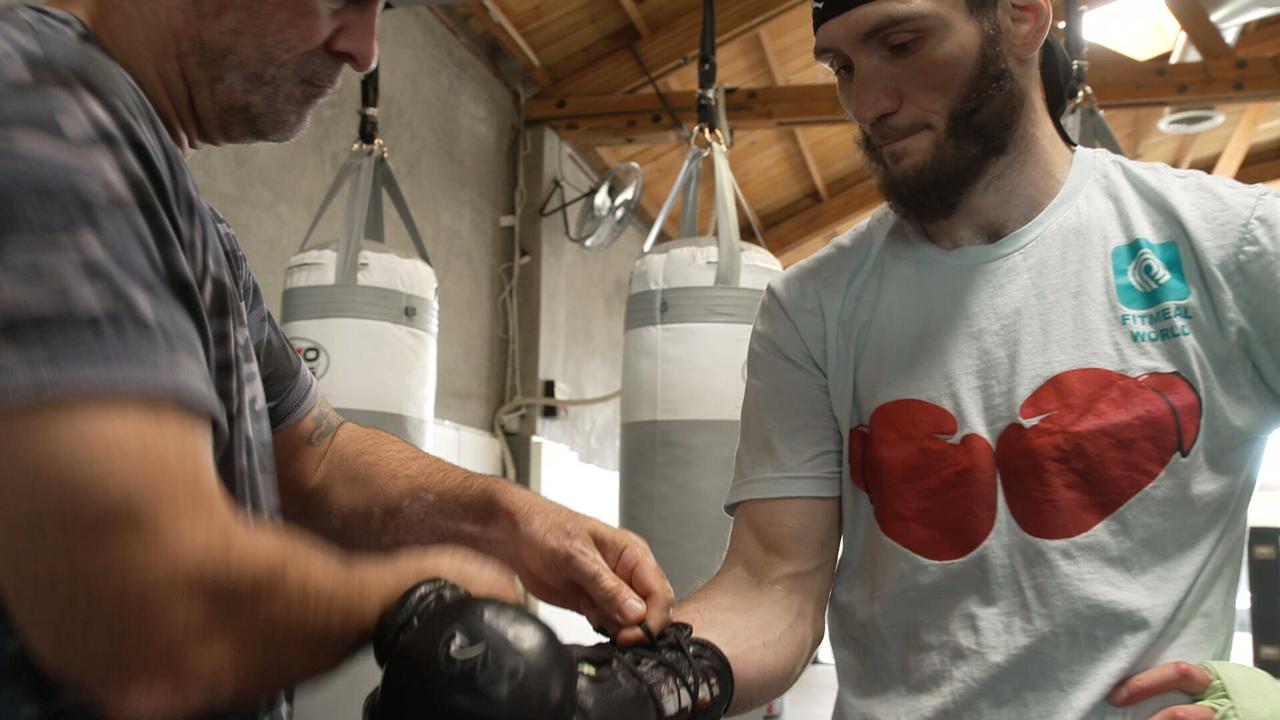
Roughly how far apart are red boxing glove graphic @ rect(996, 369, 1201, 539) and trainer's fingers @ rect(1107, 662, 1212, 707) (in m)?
0.16

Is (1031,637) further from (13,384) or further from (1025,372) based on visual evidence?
(13,384)

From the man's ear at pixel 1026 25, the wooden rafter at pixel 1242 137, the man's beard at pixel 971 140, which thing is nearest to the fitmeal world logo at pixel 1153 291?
the man's beard at pixel 971 140

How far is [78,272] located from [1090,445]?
1.04 meters

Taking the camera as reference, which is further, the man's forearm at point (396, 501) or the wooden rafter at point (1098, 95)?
the wooden rafter at point (1098, 95)

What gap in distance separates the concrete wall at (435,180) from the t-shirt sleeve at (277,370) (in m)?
1.66

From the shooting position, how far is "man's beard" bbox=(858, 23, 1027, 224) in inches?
51.6

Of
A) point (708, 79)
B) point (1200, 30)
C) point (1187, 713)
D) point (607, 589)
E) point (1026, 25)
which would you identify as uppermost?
point (1200, 30)

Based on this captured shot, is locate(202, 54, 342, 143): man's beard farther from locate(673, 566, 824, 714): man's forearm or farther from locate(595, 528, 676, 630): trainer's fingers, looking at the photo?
locate(673, 566, 824, 714): man's forearm

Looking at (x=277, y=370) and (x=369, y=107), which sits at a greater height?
(x=369, y=107)

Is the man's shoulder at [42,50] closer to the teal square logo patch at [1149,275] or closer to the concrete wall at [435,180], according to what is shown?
the teal square logo patch at [1149,275]

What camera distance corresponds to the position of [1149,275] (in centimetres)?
121

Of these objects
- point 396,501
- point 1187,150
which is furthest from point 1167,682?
point 1187,150

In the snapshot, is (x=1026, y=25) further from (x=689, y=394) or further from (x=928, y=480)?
(x=689, y=394)

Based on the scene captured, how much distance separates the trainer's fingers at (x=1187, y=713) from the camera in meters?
1.06
